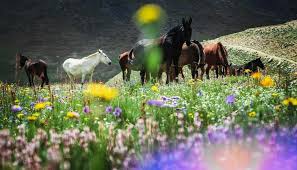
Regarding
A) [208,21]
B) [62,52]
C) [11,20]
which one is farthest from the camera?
[208,21]

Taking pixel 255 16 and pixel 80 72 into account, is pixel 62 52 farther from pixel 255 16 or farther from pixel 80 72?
pixel 255 16

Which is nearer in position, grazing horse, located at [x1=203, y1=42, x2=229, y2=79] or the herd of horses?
the herd of horses

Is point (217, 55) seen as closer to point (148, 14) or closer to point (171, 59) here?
point (171, 59)

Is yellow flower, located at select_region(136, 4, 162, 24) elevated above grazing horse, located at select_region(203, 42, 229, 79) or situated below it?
above

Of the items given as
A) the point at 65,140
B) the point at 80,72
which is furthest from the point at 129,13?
the point at 65,140

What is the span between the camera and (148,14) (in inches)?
2736

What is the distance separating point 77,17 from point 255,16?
27027mm

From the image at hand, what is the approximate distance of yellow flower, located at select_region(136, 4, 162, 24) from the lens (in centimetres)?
6287

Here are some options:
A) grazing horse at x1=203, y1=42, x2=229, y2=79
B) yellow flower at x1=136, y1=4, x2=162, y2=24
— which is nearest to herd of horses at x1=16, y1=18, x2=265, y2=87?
grazing horse at x1=203, y1=42, x2=229, y2=79

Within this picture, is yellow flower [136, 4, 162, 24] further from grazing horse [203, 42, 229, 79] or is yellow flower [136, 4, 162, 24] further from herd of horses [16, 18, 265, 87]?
grazing horse [203, 42, 229, 79]

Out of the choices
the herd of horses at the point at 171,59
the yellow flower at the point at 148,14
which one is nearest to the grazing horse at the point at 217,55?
the herd of horses at the point at 171,59

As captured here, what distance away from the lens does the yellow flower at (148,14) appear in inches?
2475

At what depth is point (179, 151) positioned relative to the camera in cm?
310

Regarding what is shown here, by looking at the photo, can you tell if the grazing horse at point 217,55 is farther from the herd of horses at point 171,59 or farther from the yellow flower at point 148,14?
the yellow flower at point 148,14
